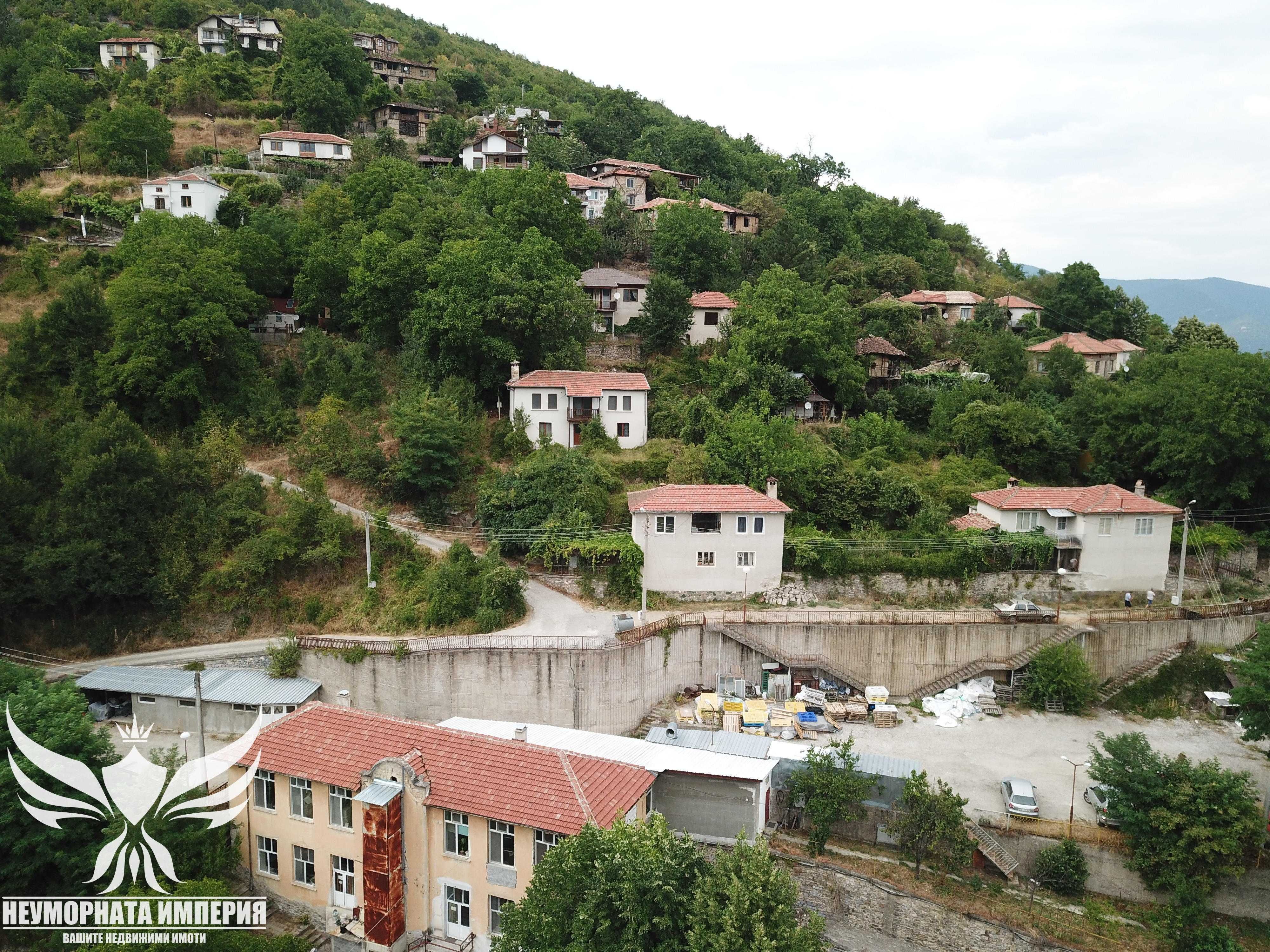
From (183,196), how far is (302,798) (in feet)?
150

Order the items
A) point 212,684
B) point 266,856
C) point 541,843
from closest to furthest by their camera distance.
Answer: point 541,843, point 266,856, point 212,684

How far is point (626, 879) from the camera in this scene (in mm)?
14805

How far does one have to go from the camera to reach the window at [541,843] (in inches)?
726

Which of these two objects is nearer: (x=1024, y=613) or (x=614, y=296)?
(x=1024, y=613)

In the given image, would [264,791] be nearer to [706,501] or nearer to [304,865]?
[304,865]

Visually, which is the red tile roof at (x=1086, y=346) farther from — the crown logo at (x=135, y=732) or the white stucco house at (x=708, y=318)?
the crown logo at (x=135, y=732)

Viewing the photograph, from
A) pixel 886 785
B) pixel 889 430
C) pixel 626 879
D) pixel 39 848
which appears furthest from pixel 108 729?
pixel 889 430

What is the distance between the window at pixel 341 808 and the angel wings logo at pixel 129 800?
2.20 m

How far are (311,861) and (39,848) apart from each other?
5.93 metres

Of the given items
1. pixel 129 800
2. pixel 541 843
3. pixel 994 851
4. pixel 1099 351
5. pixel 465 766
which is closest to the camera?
pixel 541 843

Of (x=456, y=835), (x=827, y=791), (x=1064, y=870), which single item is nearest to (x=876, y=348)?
(x=827, y=791)

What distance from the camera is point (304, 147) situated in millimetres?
63344

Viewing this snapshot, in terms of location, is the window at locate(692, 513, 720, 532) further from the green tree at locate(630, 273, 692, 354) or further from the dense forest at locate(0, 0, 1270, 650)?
the green tree at locate(630, 273, 692, 354)

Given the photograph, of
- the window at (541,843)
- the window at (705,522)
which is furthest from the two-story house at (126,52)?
the window at (541,843)
